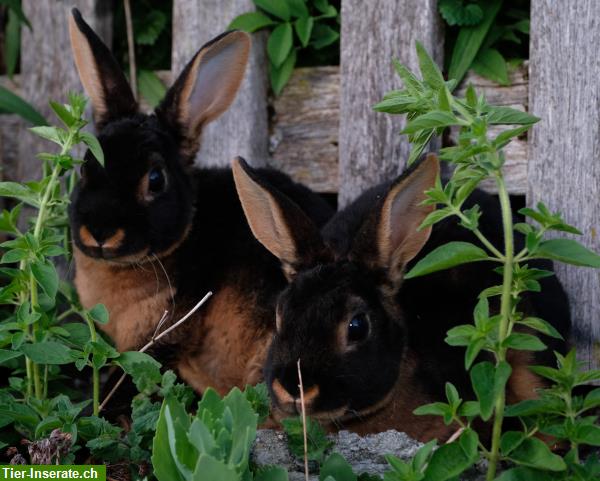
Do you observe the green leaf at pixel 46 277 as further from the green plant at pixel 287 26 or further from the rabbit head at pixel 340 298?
the green plant at pixel 287 26

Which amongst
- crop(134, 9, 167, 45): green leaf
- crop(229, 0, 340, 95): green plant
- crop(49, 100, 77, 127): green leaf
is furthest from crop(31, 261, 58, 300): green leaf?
crop(134, 9, 167, 45): green leaf

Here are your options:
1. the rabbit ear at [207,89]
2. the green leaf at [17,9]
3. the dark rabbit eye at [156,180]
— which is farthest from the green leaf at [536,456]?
the green leaf at [17,9]

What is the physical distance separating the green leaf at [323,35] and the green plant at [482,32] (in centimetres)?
50

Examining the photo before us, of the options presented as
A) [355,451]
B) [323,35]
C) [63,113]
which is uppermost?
[323,35]

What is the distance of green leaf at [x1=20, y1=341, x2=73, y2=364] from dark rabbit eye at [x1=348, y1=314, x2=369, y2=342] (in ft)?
2.52

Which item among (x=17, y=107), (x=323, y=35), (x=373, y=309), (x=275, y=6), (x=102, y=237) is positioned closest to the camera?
(x=373, y=309)

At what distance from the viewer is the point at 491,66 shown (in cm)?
384

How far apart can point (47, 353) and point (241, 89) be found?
5.96 ft

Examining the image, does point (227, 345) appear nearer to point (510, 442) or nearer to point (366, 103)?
point (366, 103)

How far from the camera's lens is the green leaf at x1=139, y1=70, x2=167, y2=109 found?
4473 mm

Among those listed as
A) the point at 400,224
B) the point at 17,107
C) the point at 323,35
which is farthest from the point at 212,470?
the point at 17,107

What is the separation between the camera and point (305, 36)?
4039 mm

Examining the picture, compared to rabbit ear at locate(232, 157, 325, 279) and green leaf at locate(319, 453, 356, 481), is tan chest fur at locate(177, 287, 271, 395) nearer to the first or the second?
rabbit ear at locate(232, 157, 325, 279)

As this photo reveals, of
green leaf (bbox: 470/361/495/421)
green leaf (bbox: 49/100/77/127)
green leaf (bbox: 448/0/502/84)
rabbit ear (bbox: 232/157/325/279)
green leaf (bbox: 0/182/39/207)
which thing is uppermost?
green leaf (bbox: 448/0/502/84)
